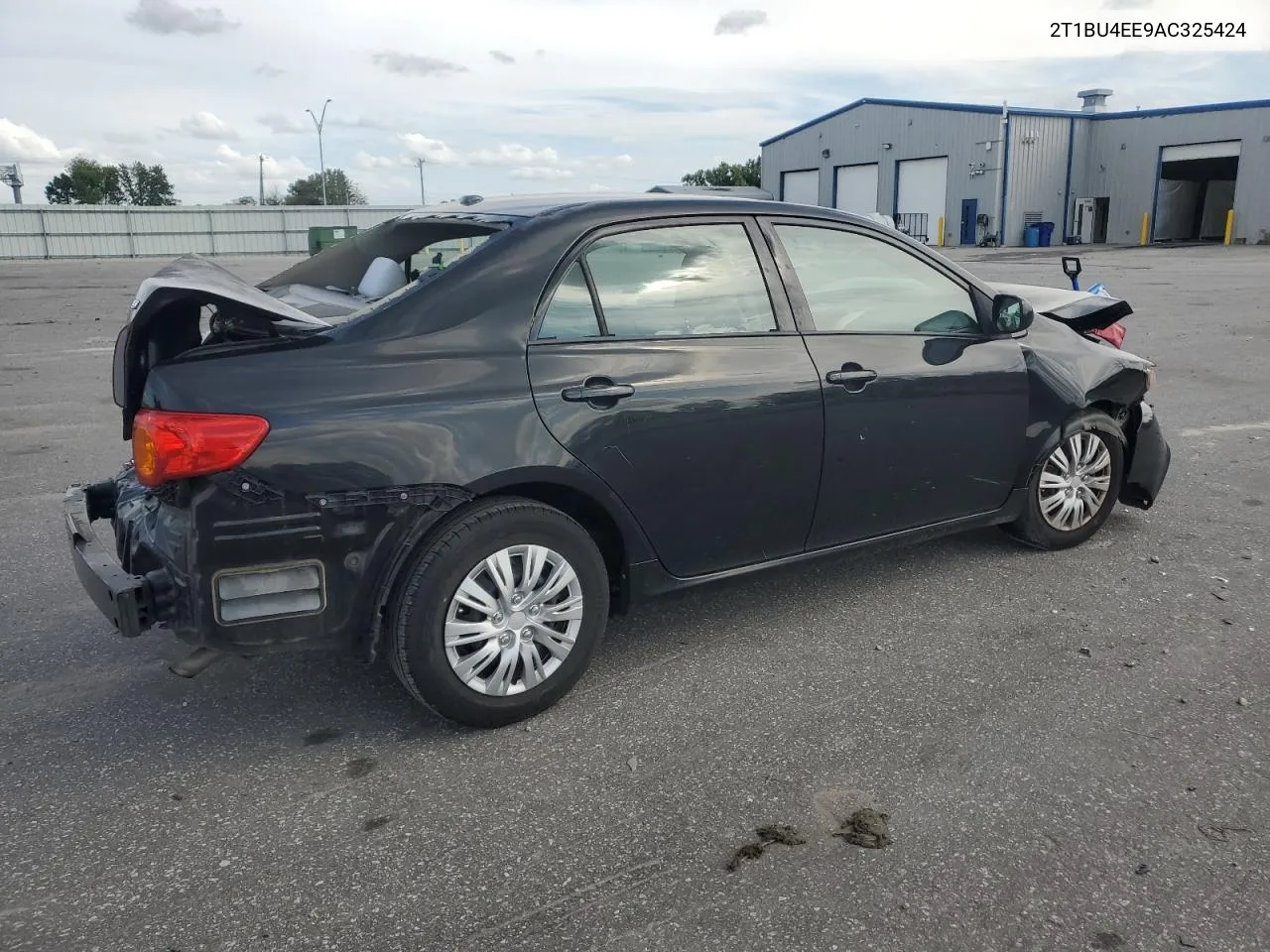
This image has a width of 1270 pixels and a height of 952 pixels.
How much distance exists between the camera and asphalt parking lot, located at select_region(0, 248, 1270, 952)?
2.42m

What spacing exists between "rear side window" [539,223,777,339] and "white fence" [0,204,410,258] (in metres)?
45.7

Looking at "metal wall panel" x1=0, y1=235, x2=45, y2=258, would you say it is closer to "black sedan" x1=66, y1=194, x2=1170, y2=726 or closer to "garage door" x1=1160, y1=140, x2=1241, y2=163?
"garage door" x1=1160, y1=140, x2=1241, y2=163

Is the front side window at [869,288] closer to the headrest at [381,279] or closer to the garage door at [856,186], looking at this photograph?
the headrest at [381,279]

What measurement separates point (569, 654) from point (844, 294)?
1.74 m

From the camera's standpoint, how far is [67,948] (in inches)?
91.5

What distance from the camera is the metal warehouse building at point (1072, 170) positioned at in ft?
137

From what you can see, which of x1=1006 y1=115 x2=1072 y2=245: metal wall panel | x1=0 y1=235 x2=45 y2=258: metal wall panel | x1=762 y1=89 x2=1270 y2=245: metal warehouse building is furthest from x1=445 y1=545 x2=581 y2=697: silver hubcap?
x1=0 y1=235 x2=45 y2=258: metal wall panel

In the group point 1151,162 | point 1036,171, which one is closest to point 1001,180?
point 1036,171

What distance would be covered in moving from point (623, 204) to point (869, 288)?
108cm

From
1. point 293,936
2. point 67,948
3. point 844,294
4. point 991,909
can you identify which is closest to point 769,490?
point 844,294

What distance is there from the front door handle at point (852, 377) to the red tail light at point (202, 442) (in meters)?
1.98

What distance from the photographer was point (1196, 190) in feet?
153

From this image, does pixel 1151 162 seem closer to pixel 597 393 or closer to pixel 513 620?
pixel 597 393

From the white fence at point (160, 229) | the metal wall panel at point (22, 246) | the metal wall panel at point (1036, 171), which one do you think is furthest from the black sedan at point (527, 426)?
the metal wall panel at point (22, 246)
